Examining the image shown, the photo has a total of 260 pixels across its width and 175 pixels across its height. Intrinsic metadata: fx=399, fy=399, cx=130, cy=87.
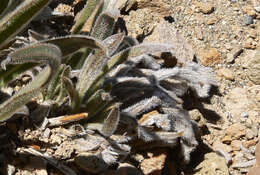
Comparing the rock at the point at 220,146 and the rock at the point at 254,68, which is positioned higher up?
the rock at the point at 254,68

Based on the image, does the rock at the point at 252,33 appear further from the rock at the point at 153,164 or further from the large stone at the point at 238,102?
the rock at the point at 153,164

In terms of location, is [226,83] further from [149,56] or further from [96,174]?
[96,174]

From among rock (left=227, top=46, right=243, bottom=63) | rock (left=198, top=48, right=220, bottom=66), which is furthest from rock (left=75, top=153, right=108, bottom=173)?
rock (left=227, top=46, right=243, bottom=63)

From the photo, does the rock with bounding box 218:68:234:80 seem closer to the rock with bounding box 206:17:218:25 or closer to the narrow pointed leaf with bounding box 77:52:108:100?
the rock with bounding box 206:17:218:25

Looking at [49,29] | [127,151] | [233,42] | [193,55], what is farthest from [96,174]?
[233,42]

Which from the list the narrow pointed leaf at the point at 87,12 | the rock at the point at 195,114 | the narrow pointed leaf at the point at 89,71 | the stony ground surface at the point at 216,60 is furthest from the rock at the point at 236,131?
the narrow pointed leaf at the point at 87,12

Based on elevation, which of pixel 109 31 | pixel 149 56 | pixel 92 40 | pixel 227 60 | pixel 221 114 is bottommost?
pixel 221 114
